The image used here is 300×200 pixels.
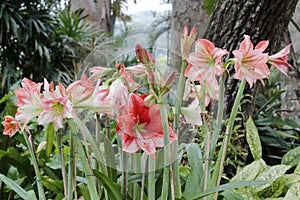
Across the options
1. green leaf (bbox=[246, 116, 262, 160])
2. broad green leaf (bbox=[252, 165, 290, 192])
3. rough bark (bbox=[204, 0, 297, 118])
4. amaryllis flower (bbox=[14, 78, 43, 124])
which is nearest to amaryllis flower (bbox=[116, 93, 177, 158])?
amaryllis flower (bbox=[14, 78, 43, 124])

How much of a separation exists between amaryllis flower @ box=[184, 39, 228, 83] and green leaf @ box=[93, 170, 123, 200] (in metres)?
0.19

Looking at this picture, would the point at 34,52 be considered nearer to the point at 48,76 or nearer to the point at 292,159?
the point at 48,76

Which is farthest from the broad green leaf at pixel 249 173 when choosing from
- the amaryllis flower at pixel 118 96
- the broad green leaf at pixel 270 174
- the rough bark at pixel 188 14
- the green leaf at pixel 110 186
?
the rough bark at pixel 188 14

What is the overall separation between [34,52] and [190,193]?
3.66 m

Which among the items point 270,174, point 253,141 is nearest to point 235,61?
point 270,174

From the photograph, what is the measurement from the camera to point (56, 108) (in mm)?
517

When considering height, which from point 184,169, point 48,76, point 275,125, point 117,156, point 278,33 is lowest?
point 48,76

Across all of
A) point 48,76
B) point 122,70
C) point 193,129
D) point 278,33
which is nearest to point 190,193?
point 193,129

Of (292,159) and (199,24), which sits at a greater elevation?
(199,24)

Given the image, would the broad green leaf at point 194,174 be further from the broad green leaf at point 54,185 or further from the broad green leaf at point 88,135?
the broad green leaf at point 54,185

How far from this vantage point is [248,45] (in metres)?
0.53

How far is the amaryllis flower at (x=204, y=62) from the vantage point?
524mm

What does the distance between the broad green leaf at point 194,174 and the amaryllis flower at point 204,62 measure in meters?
0.14

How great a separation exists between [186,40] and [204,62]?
0.13 feet
